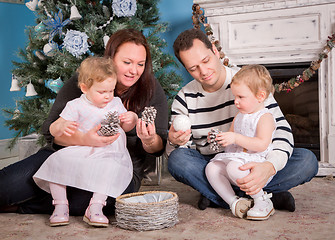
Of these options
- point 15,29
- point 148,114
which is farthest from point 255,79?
point 15,29

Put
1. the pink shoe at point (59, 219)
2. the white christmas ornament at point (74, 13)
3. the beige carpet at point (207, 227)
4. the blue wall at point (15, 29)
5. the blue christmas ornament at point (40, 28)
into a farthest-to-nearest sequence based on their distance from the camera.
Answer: the blue wall at point (15, 29)
the blue christmas ornament at point (40, 28)
the white christmas ornament at point (74, 13)
the pink shoe at point (59, 219)
the beige carpet at point (207, 227)

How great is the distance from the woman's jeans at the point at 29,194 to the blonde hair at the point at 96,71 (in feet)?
1.57

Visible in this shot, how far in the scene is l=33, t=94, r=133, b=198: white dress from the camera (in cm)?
160

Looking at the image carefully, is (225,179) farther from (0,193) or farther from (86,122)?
(0,193)

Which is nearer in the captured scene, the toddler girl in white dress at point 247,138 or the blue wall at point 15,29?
the toddler girl in white dress at point 247,138

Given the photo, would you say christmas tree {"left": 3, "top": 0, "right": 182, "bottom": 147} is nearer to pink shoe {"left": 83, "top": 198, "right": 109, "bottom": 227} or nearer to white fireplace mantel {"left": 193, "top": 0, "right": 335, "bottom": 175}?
white fireplace mantel {"left": 193, "top": 0, "right": 335, "bottom": 175}

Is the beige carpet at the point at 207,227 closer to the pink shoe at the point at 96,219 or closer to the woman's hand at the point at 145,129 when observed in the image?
the pink shoe at the point at 96,219

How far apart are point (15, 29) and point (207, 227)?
300 centimetres

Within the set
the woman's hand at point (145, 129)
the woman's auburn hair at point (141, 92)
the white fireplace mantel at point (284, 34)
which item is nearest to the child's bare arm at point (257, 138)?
the woman's hand at point (145, 129)

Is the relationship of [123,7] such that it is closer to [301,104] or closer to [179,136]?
[179,136]

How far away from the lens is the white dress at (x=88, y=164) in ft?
5.26

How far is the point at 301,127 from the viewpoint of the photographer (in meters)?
2.90

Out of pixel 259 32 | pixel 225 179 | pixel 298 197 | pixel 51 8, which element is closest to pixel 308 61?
pixel 259 32

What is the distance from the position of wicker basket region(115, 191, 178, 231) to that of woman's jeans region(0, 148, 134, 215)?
0.22m
